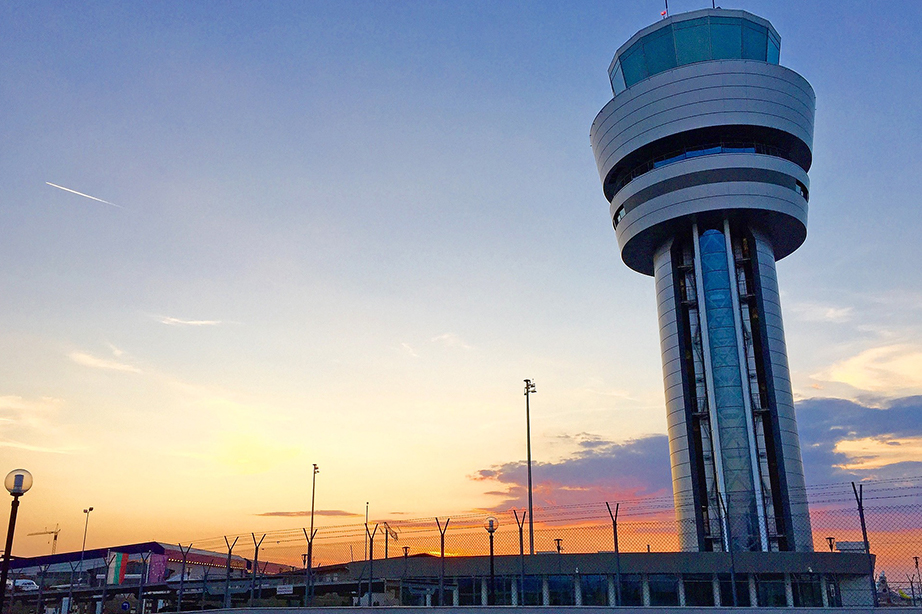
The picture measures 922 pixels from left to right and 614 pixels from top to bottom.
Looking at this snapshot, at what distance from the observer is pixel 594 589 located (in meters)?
40.5

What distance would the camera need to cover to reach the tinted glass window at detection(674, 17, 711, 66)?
209ft

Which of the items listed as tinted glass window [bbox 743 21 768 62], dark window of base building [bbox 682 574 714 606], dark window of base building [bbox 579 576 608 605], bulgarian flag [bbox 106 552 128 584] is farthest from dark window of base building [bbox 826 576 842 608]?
bulgarian flag [bbox 106 552 128 584]

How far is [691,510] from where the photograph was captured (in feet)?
188

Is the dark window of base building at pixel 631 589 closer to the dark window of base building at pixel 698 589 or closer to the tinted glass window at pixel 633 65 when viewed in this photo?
the dark window of base building at pixel 698 589

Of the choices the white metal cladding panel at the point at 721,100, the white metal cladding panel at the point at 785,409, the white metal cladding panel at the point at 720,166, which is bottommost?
the white metal cladding panel at the point at 785,409

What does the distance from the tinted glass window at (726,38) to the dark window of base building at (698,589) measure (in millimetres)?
41177

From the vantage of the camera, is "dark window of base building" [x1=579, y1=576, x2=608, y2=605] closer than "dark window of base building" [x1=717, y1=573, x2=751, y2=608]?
Yes

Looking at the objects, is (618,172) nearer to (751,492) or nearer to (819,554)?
(751,492)

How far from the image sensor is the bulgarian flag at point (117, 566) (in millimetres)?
90812

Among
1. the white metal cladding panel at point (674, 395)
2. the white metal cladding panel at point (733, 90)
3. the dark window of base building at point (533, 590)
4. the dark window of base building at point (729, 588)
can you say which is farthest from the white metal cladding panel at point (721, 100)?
the dark window of base building at point (533, 590)

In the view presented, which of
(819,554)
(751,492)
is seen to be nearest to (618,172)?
(751,492)

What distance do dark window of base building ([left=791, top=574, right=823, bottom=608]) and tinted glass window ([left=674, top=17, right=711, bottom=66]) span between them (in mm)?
40533

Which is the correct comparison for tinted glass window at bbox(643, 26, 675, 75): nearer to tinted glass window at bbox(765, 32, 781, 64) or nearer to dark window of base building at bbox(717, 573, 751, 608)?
tinted glass window at bbox(765, 32, 781, 64)

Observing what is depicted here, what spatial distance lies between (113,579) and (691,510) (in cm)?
6890
